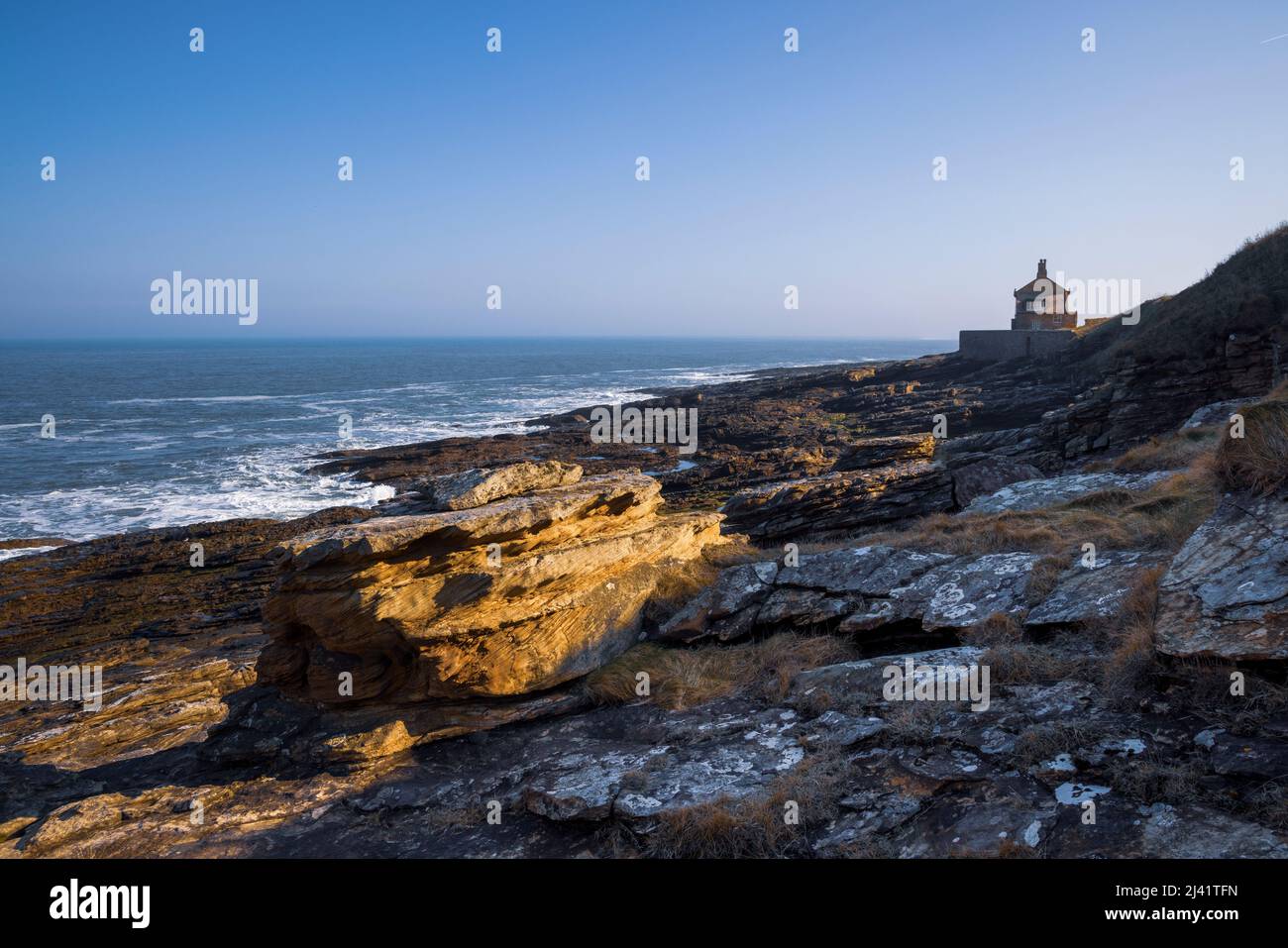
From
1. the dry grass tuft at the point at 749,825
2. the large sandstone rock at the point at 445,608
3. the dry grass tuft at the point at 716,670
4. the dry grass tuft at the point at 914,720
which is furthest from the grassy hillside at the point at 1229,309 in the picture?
the dry grass tuft at the point at 749,825

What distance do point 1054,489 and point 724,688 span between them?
27.3 feet

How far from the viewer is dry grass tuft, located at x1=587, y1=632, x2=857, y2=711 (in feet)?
27.5

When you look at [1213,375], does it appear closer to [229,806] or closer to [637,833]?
[637,833]

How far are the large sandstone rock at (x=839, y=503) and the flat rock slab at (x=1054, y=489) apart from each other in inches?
71.1

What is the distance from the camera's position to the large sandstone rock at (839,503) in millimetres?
15094

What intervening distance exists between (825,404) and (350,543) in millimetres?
48874

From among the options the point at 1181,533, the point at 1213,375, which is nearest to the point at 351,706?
the point at 1181,533

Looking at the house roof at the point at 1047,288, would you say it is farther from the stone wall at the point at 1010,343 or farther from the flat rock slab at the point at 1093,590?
the flat rock slab at the point at 1093,590

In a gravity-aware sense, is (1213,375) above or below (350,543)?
above

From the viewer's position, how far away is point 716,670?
893cm

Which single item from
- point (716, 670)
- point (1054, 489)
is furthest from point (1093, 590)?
point (1054, 489)

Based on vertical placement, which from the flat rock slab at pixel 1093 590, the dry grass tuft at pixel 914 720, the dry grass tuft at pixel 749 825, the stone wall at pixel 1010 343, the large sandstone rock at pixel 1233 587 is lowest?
the dry grass tuft at pixel 749 825

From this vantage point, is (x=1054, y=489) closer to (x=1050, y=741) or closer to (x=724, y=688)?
(x=724, y=688)

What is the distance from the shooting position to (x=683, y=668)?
899 centimetres
